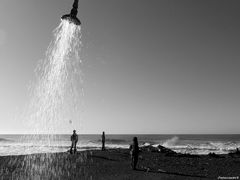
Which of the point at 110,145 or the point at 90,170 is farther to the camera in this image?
the point at 110,145

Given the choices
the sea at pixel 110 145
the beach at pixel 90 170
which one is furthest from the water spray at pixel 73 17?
the sea at pixel 110 145

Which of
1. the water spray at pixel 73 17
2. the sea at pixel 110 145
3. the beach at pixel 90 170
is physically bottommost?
the sea at pixel 110 145

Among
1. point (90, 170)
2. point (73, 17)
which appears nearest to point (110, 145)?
point (90, 170)

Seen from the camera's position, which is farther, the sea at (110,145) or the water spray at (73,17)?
the sea at (110,145)

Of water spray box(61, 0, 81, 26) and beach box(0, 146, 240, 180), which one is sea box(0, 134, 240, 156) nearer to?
beach box(0, 146, 240, 180)

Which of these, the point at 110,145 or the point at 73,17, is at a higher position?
the point at 73,17

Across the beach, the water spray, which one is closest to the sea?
the beach

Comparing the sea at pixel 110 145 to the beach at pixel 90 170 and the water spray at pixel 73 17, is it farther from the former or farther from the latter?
the water spray at pixel 73 17

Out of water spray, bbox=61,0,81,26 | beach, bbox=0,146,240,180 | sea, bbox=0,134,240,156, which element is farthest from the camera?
sea, bbox=0,134,240,156

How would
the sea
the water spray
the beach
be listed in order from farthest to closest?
the sea < the beach < the water spray

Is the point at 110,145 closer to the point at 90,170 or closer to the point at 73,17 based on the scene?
the point at 90,170

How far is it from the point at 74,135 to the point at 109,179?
37.9ft

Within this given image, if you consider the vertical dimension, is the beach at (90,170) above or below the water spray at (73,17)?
below

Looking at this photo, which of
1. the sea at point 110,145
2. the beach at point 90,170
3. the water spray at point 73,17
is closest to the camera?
the water spray at point 73,17
